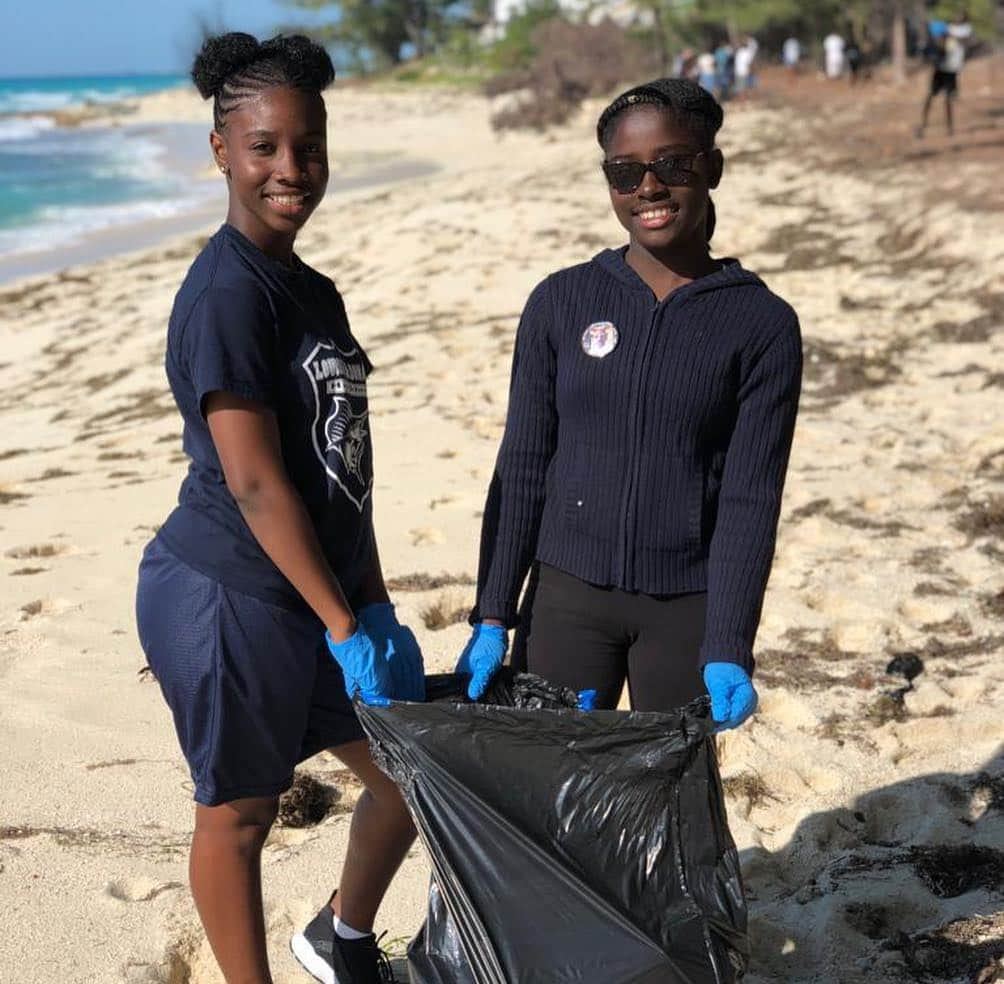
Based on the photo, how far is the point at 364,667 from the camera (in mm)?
2041

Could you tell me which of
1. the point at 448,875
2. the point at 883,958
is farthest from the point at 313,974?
the point at 883,958

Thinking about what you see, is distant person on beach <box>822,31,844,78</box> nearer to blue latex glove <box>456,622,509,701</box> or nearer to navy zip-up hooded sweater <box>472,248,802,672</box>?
navy zip-up hooded sweater <box>472,248,802,672</box>

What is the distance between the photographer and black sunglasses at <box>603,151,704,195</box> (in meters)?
2.08

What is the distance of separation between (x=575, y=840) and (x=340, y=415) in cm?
74

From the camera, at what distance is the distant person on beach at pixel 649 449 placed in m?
2.10

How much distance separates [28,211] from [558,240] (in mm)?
12579

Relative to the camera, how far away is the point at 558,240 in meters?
10.2

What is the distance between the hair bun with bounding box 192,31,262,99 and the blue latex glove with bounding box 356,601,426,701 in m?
0.89

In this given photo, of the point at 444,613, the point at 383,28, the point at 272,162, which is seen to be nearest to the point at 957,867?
the point at 444,613

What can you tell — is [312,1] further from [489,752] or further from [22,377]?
[489,752]

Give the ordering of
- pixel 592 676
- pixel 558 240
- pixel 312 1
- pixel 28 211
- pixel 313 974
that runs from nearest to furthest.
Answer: pixel 592 676
pixel 313 974
pixel 558 240
pixel 28 211
pixel 312 1

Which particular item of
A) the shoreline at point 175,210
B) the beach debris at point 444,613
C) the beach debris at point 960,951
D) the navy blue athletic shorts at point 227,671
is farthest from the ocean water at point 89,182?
the beach debris at point 960,951

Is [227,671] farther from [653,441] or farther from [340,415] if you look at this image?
[653,441]

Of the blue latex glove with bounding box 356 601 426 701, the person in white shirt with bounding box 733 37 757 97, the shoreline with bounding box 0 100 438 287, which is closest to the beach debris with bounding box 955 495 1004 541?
the blue latex glove with bounding box 356 601 426 701
